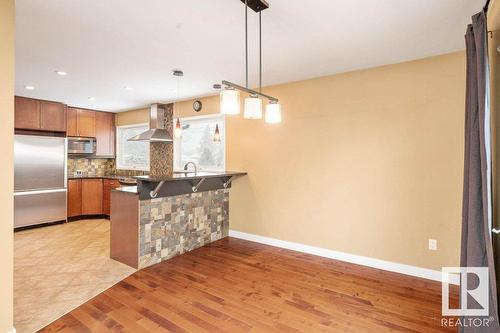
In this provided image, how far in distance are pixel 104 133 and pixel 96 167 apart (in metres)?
0.88

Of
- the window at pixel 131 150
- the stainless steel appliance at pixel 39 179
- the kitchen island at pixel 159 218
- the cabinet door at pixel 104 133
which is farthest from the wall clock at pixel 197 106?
the stainless steel appliance at pixel 39 179

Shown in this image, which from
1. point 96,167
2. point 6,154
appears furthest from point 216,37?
point 96,167

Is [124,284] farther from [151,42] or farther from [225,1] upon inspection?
[225,1]

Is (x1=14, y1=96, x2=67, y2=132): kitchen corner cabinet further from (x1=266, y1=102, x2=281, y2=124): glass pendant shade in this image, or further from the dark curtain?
the dark curtain

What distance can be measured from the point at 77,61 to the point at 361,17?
3.13 metres

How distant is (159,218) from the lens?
11.6 feet

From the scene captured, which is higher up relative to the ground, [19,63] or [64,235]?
[19,63]

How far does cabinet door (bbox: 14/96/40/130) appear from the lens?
4918mm

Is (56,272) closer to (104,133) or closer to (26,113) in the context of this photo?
(26,113)

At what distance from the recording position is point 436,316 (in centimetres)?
235

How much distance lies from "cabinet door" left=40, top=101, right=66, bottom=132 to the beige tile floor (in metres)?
2.01

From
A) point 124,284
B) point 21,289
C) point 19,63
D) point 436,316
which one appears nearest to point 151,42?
point 19,63

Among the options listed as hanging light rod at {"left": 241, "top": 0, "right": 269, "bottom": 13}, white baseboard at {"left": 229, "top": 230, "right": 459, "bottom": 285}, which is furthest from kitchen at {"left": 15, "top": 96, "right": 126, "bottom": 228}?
hanging light rod at {"left": 241, "top": 0, "right": 269, "bottom": 13}

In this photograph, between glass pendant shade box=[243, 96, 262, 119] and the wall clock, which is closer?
glass pendant shade box=[243, 96, 262, 119]
